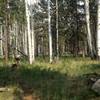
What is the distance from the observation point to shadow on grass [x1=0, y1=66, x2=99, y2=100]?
11.3 m

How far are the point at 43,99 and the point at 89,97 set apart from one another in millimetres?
1586

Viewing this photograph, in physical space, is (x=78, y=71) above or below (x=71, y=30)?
below

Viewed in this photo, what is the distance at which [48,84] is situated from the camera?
12797 mm

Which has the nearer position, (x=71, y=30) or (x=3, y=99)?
(x=3, y=99)

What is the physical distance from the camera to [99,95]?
10.8 m

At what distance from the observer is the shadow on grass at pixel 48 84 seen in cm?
1131

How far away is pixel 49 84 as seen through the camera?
41.9ft

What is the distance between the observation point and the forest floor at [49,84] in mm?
11346

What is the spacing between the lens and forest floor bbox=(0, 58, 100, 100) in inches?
447

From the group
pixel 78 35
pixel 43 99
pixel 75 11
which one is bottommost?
pixel 43 99

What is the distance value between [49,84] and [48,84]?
42 mm

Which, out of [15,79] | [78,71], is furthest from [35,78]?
[78,71]

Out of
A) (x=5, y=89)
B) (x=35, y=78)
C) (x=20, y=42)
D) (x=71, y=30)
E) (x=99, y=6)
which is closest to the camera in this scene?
(x=5, y=89)

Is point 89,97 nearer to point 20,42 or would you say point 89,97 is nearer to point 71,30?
point 71,30
